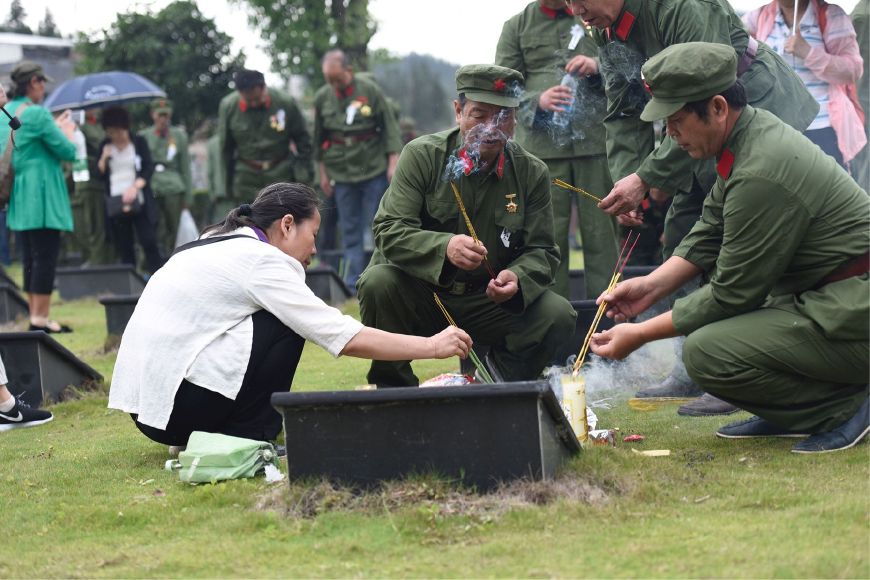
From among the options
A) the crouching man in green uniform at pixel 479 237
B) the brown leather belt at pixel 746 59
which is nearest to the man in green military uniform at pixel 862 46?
the brown leather belt at pixel 746 59

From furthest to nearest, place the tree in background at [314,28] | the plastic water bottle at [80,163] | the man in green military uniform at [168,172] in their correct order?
the tree in background at [314,28] < the man in green military uniform at [168,172] < the plastic water bottle at [80,163]

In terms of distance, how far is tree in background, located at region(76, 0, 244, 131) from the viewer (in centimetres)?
1898

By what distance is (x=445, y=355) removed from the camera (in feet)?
14.2

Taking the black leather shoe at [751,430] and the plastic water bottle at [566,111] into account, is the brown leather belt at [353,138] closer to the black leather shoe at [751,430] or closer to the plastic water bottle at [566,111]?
the plastic water bottle at [566,111]

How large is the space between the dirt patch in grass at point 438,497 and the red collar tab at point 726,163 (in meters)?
1.28

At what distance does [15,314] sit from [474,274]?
624 cm

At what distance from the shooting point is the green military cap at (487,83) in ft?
17.3

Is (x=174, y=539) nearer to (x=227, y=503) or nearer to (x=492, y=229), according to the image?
(x=227, y=503)

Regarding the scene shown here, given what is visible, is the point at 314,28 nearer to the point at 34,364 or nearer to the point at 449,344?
the point at 34,364

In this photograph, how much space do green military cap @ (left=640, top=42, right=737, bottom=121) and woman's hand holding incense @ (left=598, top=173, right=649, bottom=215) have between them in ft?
3.34

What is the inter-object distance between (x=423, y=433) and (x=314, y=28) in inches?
543

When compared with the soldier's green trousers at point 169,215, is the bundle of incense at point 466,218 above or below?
above

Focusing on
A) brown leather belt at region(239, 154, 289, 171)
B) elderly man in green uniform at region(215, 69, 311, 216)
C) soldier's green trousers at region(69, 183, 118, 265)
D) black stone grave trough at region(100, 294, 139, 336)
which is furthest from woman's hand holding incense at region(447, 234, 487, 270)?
soldier's green trousers at region(69, 183, 118, 265)

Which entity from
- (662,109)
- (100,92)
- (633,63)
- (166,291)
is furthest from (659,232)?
(100,92)
